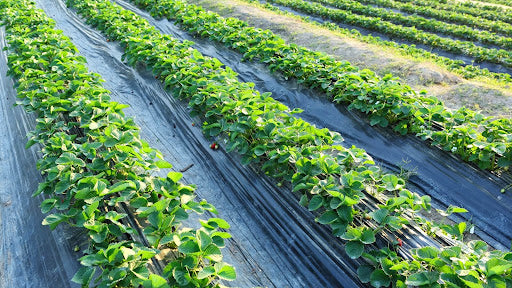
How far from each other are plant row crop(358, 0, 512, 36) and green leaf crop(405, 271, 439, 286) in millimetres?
11147

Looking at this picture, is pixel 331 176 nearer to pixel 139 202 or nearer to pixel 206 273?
pixel 206 273

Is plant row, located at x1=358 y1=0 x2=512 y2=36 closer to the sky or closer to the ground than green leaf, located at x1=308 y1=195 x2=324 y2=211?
closer to the sky

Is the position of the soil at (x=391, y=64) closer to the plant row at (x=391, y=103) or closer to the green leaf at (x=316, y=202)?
the plant row at (x=391, y=103)

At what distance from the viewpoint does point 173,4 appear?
359 inches

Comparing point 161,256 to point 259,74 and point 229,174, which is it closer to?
point 229,174

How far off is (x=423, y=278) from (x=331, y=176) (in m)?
1.08

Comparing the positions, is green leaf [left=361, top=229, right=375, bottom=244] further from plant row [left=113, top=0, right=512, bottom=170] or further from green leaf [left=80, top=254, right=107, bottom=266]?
plant row [left=113, top=0, right=512, bottom=170]

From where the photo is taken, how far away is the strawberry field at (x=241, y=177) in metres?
2.51

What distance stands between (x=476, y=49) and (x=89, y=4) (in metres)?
9.94

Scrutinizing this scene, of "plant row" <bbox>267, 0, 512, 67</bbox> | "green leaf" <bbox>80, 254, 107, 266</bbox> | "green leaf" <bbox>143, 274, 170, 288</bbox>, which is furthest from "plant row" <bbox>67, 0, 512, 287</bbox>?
"plant row" <bbox>267, 0, 512, 67</bbox>

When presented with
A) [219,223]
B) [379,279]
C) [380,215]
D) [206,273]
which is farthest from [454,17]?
[206,273]

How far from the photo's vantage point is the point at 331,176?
3.03m

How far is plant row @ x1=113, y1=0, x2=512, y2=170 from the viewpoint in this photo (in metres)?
A: 3.88

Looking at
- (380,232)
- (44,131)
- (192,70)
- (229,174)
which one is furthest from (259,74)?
(380,232)
